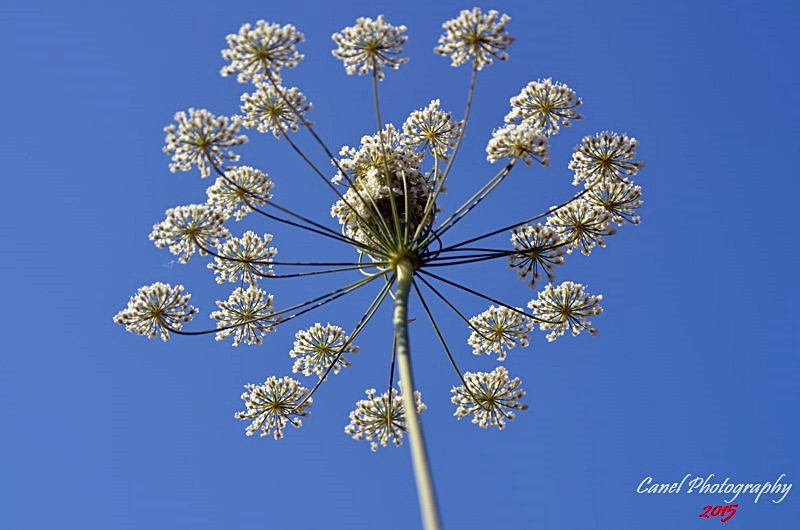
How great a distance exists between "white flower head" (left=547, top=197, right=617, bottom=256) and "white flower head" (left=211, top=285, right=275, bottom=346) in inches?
167

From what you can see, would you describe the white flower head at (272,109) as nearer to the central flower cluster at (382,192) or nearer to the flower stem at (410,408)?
the central flower cluster at (382,192)

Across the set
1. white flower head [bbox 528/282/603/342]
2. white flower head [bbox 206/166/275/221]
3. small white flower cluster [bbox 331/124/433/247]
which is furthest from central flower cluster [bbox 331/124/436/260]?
white flower head [bbox 528/282/603/342]

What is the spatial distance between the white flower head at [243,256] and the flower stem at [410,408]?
2622 millimetres

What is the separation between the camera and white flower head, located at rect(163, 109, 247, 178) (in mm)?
11062

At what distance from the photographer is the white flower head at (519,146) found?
440 inches

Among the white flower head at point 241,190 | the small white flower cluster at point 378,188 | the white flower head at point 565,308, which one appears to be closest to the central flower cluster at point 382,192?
the small white flower cluster at point 378,188

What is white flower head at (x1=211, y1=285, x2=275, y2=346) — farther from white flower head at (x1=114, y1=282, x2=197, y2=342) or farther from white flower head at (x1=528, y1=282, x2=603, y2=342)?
white flower head at (x1=528, y1=282, x2=603, y2=342)

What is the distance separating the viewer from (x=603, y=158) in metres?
12.9

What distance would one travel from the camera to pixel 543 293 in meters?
13.2

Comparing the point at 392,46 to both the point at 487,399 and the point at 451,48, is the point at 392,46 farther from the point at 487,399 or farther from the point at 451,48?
the point at 487,399

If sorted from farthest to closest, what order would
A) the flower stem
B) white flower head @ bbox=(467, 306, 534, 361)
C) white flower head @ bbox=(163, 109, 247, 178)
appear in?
white flower head @ bbox=(467, 306, 534, 361), white flower head @ bbox=(163, 109, 247, 178), the flower stem

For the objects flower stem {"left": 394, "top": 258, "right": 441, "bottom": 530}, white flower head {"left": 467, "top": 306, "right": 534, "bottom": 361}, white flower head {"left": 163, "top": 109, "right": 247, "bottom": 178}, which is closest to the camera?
flower stem {"left": 394, "top": 258, "right": 441, "bottom": 530}

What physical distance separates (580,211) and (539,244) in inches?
47.1

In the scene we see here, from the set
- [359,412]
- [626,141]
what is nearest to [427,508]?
[359,412]
